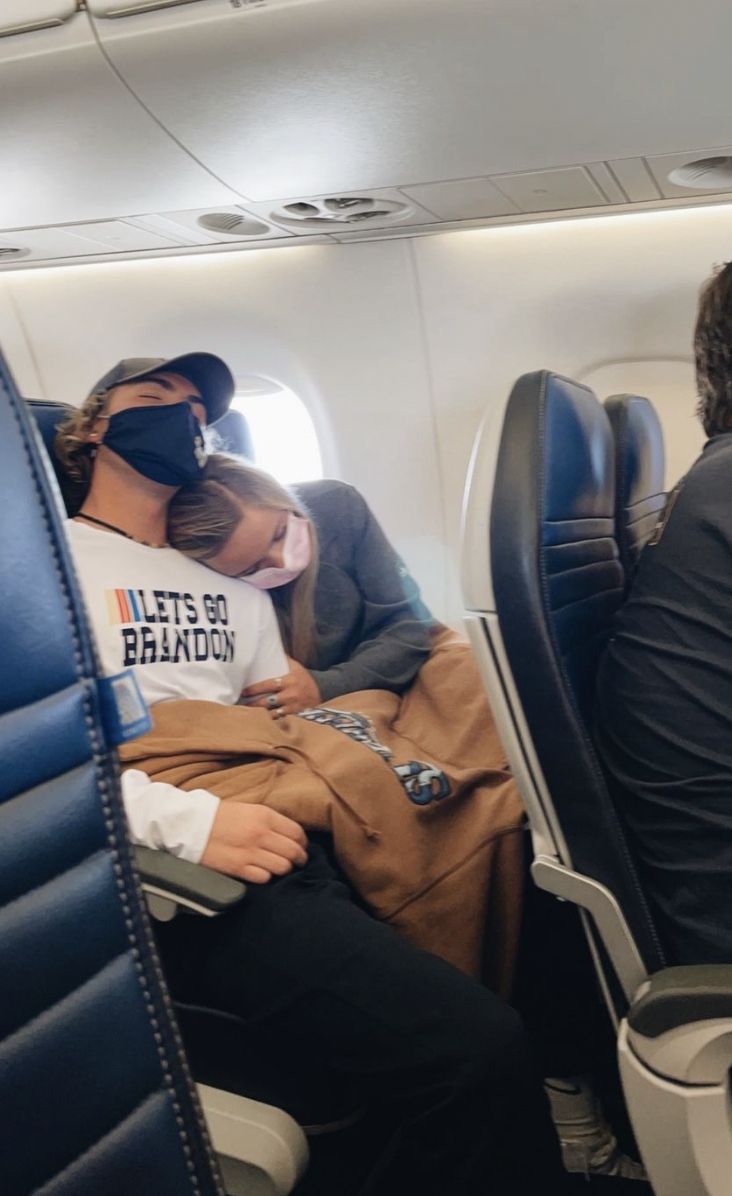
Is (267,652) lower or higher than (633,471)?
lower

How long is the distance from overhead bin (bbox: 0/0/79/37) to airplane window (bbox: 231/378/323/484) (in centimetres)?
159

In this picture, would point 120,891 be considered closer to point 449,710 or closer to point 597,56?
point 449,710

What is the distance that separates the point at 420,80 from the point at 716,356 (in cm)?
73

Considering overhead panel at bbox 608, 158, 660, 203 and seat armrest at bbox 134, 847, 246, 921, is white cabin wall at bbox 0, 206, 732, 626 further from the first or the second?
seat armrest at bbox 134, 847, 246, 921

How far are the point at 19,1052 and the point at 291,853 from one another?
2.64ft

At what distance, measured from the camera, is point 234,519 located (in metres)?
2.01

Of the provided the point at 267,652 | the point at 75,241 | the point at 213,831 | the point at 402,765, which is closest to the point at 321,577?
the point at 267,652

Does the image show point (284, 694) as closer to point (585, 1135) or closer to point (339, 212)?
point (585, 1135)

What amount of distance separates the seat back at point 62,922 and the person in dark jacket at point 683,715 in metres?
0.81

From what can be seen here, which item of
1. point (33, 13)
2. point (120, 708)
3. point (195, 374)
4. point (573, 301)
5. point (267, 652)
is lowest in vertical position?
point (267, 652)

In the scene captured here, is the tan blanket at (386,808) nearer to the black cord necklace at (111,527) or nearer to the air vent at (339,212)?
the black cord necklace at (111,527)

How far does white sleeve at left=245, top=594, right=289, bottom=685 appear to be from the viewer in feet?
6.56

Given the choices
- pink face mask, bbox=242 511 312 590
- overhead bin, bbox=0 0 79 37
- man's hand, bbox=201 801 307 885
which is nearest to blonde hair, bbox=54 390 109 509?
pink face mask, bbox=242 511 312 590

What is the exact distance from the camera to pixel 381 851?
5.09ft
